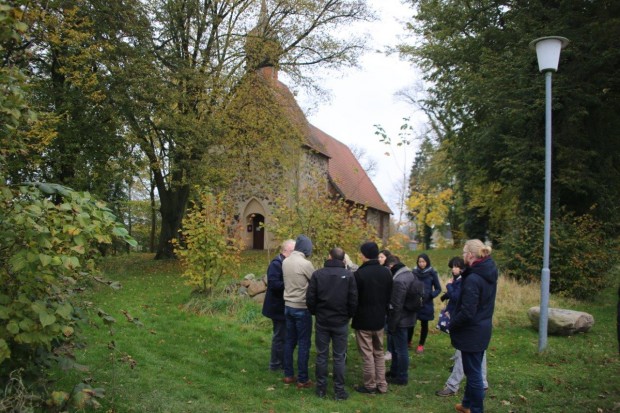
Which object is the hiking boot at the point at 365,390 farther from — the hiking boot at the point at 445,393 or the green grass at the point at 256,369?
the hiking boot at the point at 445,393

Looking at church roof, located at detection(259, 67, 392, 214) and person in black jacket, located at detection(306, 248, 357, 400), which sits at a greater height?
church roof, located at detection(259, 67, 392, 214)

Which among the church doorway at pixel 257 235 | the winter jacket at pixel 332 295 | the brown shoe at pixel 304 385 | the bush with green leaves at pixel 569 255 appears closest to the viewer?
the winter jacket at pixel 332 295

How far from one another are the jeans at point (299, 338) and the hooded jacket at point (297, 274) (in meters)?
0.11

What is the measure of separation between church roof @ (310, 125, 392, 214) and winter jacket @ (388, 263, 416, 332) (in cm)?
2443

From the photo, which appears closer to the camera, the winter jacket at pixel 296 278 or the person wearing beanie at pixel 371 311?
the person wearing beanie at pixel 371 311

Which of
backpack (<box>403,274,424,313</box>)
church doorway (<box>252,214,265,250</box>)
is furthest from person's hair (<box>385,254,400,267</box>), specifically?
church doorway (<box>252,214,265,250</box>)

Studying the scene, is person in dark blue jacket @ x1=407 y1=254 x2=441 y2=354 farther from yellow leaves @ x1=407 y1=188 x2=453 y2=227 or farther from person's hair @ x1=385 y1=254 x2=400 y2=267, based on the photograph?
yellow leaves @ x1=407 y1=188 x2=453 y2=227

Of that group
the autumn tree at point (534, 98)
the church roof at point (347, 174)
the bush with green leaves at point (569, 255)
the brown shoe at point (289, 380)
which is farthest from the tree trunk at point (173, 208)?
the brown shoe at point (289, 380)

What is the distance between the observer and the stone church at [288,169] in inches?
752

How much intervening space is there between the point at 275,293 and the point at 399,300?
1680 millimetres

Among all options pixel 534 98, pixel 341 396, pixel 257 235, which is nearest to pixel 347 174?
pixel 257 235

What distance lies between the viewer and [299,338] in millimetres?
6586

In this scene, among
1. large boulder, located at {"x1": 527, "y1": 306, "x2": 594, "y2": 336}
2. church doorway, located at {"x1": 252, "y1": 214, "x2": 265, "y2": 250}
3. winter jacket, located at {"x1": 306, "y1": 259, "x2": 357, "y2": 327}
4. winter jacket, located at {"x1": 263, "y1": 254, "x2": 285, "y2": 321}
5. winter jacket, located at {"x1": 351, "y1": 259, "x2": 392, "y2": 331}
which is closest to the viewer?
winter jacket, located at {"x1": 306, "y1": 259, "x2": 357, "y2": 327}

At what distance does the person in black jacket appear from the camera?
597cm
